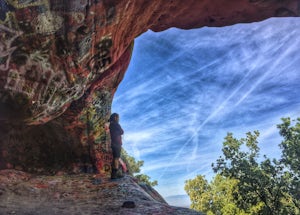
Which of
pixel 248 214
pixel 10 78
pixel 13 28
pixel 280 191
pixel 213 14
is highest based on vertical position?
pixel 213 14

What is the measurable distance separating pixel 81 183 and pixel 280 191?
20985mm

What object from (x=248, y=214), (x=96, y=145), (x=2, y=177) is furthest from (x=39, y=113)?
(x=248, y=214)

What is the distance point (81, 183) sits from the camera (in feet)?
32.8

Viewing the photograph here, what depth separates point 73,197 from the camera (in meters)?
8.31

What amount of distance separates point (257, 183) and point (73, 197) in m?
20.9

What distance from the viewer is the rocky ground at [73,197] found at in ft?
22.4

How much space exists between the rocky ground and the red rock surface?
2.25 metres

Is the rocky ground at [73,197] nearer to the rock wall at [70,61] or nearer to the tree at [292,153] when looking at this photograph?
the rock wall at [70,61]

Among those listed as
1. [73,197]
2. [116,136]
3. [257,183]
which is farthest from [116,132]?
[257,183]

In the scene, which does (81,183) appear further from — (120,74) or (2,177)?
(120,74)

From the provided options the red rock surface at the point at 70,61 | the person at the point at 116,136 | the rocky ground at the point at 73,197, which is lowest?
the rocky ground at the point at 73,197

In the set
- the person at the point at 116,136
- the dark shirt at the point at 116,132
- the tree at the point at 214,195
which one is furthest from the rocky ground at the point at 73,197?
the tree at the point at 214,195

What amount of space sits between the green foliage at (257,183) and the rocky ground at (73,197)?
16924 millimetres

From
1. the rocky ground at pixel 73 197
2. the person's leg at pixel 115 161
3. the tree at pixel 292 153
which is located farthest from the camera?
the tree at pixel 292 153
